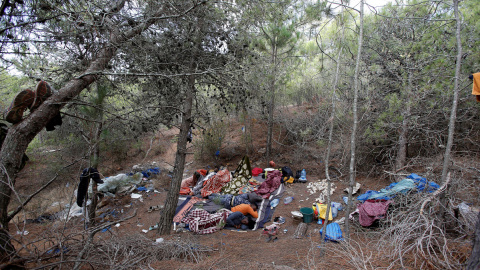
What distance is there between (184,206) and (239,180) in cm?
207

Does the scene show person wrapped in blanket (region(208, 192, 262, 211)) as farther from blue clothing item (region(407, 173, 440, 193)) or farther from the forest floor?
blue clothing item (region(407, 173, 440, 193))

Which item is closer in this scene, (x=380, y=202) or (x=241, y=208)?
(x=380, y=202)

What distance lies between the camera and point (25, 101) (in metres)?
2.64

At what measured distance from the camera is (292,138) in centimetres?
1052

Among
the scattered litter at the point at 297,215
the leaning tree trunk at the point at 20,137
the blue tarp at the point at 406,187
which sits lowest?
the scattered litter at the point at 297,215

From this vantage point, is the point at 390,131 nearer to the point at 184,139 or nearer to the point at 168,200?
the point at 184,139

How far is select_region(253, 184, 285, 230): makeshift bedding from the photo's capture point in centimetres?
580

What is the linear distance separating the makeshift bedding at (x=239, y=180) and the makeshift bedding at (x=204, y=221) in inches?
66.3

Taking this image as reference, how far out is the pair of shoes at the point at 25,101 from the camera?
2.56 meters

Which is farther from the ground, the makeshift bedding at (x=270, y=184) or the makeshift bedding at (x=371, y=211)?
the makeshift bedding at (x=371, y=211)

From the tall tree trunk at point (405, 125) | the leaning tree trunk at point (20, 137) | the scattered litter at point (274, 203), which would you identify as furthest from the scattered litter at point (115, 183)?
the tall tree trunk at point (405, 125)

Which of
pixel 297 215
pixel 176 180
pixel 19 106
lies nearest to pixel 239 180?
pixel 297 215

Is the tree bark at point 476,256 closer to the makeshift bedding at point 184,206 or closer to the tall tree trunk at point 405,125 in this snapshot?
the tall tree trunk at point 405,125

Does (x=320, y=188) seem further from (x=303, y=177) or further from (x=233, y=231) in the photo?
(x=233, y=231)
